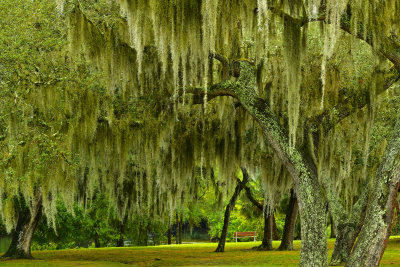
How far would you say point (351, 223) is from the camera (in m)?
10.7

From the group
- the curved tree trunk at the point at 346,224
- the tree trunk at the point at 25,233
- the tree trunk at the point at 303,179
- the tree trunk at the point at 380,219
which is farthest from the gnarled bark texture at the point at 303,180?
the tree trunk at the point at 25,233

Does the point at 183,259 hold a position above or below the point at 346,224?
below

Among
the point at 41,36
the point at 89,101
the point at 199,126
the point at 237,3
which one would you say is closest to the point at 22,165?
the point at 89,101

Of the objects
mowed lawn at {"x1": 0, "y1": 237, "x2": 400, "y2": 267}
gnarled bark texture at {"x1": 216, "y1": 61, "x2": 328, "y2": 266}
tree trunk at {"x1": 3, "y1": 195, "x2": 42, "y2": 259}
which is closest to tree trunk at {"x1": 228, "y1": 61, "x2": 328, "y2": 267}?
gnarled bark texture at {"x1": 216, "y1": 61, "x2": 328, "y2": 266}

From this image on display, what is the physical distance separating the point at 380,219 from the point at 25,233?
1387 centimetres

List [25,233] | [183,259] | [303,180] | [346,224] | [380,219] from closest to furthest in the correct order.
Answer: [380,219] < [303,180] < [346,224] < [183,259] < [25,233]

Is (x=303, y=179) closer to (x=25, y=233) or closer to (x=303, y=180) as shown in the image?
(x=303, y=180)

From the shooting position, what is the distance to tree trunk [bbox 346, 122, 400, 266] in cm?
802

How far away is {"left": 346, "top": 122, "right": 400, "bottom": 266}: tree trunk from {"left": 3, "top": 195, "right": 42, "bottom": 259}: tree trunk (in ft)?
40.6

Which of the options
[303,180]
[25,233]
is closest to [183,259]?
[25,233]

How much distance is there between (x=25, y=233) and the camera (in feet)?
58.3

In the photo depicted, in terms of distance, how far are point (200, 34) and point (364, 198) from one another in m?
5.01

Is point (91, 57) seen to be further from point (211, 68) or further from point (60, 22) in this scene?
point (211, 68)

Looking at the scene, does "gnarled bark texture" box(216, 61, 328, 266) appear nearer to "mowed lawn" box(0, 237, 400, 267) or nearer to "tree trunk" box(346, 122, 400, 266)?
"tree trunk" box(346, 122, 400, 266)
